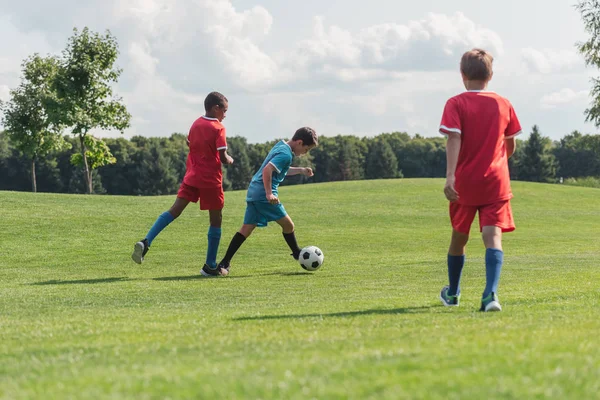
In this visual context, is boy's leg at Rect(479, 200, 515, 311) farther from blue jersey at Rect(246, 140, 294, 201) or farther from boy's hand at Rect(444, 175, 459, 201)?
blue jersey at Rect(246, 140, 294, 201)

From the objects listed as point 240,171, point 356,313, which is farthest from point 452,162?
point 240,171

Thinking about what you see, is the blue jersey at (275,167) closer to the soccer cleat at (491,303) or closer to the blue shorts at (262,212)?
the blue shorts at (262,212)

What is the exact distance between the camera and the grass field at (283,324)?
322 centimetres

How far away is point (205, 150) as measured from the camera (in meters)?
11.8

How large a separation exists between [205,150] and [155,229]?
147cm

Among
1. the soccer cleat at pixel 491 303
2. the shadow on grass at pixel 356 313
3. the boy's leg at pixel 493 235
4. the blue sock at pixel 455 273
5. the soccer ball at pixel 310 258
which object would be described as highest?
the boy's leg at pixel 493 235

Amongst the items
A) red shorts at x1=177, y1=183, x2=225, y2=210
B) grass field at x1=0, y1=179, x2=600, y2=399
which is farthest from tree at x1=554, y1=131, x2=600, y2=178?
red shorts at x1=177, y1=183, x2=225, y2=210

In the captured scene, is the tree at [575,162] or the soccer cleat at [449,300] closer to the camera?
the soccer cleat at [449,300]

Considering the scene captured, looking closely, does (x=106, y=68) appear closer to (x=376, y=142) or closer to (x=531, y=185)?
(x=531, y=185)

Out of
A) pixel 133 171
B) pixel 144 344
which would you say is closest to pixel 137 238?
pixel 144 344

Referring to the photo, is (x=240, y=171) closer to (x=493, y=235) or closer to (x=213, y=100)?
(x=213, y=100)

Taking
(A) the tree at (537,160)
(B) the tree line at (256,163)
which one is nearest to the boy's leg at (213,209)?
(B) the tree line at (256,163)

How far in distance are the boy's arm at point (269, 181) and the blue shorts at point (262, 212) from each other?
0.40 metres

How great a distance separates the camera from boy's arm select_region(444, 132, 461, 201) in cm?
668
